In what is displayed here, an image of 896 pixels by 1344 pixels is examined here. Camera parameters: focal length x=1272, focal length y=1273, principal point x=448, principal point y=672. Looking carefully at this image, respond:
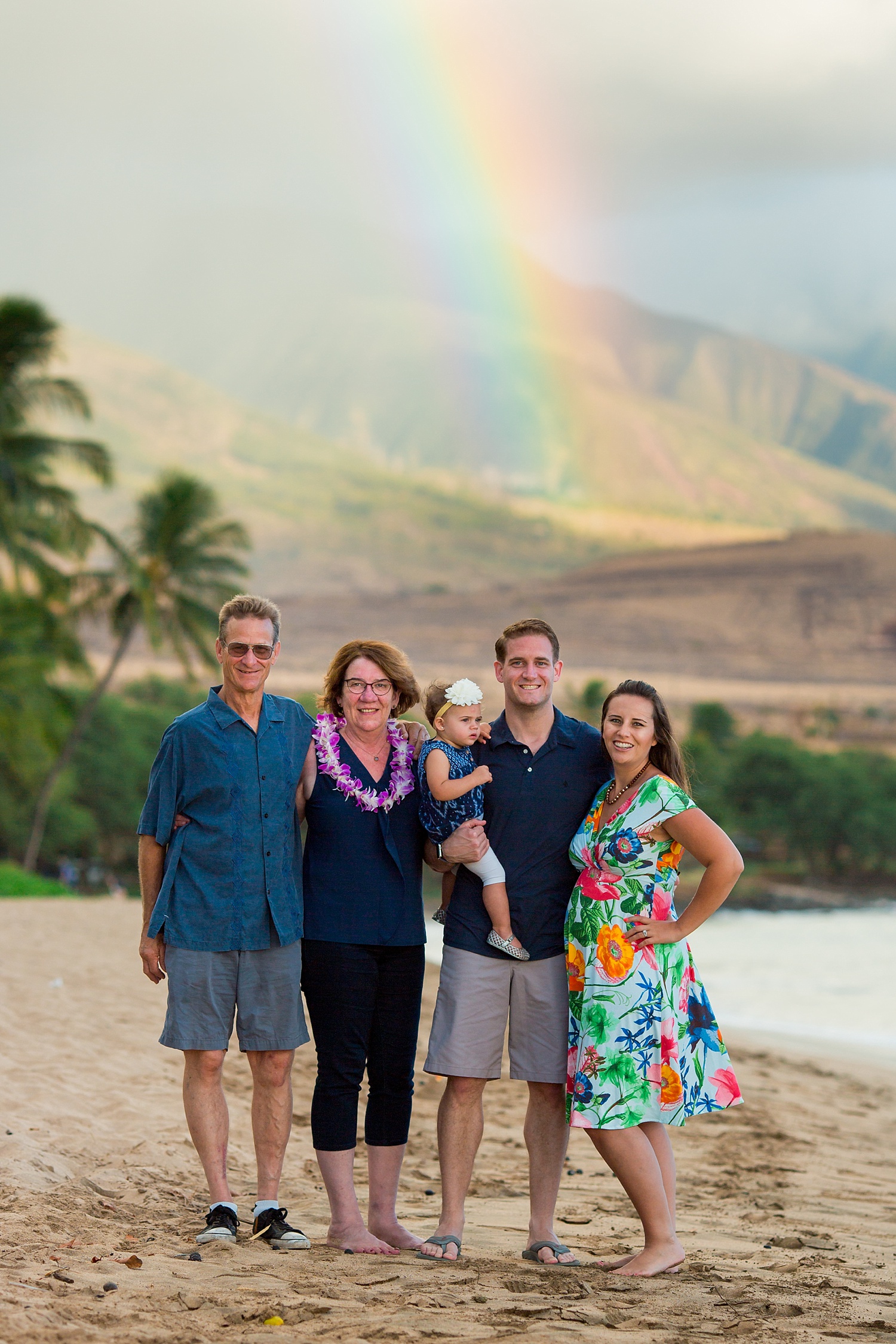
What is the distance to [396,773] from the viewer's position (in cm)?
414

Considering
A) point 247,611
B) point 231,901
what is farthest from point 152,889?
point 247,611

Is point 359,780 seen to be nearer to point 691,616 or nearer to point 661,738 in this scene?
point 661,738

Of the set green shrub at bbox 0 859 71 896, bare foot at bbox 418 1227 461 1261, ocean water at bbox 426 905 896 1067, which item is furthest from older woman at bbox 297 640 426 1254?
green shrub at bbox 0 859 71 896

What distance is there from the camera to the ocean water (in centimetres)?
1387

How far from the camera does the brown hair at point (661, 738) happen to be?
4039 millimetres

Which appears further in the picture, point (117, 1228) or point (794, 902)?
point (794, 902)

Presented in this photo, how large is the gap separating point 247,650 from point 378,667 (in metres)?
0.43

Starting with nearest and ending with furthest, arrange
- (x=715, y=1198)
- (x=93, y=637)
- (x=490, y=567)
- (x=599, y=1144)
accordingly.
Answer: (x=599, y=1144) → (x=715, y=1198) → (x=93, y=637) → (x=490, y=567)

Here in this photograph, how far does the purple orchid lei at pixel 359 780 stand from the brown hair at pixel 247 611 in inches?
14.3

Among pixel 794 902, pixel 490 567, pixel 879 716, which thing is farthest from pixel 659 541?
pixel 794 902

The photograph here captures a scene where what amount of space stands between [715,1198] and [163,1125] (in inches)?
98.4

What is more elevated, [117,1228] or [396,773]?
[396,773]

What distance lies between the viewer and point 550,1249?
405 centimetres

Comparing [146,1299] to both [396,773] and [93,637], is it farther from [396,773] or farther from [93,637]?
[93,637]
